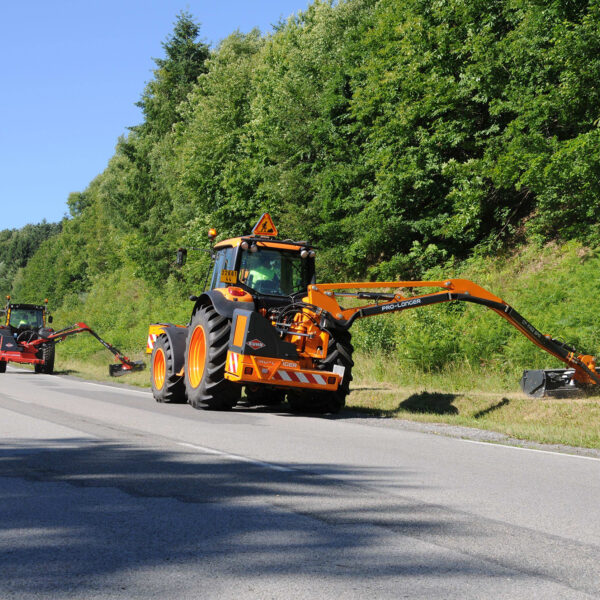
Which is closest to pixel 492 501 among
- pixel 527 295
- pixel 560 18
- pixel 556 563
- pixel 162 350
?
pixel 556 563

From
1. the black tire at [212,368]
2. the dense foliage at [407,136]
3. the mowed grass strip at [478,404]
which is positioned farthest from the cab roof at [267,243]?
the dense foliage at [407,136]

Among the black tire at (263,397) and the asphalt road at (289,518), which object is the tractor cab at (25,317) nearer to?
the black tire at (263,397)

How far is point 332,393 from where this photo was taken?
12711mm

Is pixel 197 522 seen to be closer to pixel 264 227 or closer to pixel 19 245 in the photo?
pixel 264 227

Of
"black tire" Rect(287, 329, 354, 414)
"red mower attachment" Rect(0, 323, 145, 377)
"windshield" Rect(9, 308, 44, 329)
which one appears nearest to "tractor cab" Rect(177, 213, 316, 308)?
"black tire" Rect(287, 329, 354, 414)

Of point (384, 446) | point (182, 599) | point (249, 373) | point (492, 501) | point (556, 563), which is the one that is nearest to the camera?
point (182, 599)

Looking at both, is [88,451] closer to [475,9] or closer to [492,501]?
[492,501]

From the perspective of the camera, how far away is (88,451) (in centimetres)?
771

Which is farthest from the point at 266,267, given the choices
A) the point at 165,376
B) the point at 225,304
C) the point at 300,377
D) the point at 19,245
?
the point at 19,245

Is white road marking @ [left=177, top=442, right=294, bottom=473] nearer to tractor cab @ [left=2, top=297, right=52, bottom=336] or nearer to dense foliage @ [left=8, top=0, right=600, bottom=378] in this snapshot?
dense foliage @ [left=8, top=0, right=600, bottom=378]

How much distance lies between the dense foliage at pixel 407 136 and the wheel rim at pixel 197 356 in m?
5.64

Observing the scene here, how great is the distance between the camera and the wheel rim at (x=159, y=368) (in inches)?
595

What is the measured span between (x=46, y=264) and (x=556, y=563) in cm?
9035

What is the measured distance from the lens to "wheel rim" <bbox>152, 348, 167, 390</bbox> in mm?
15116
